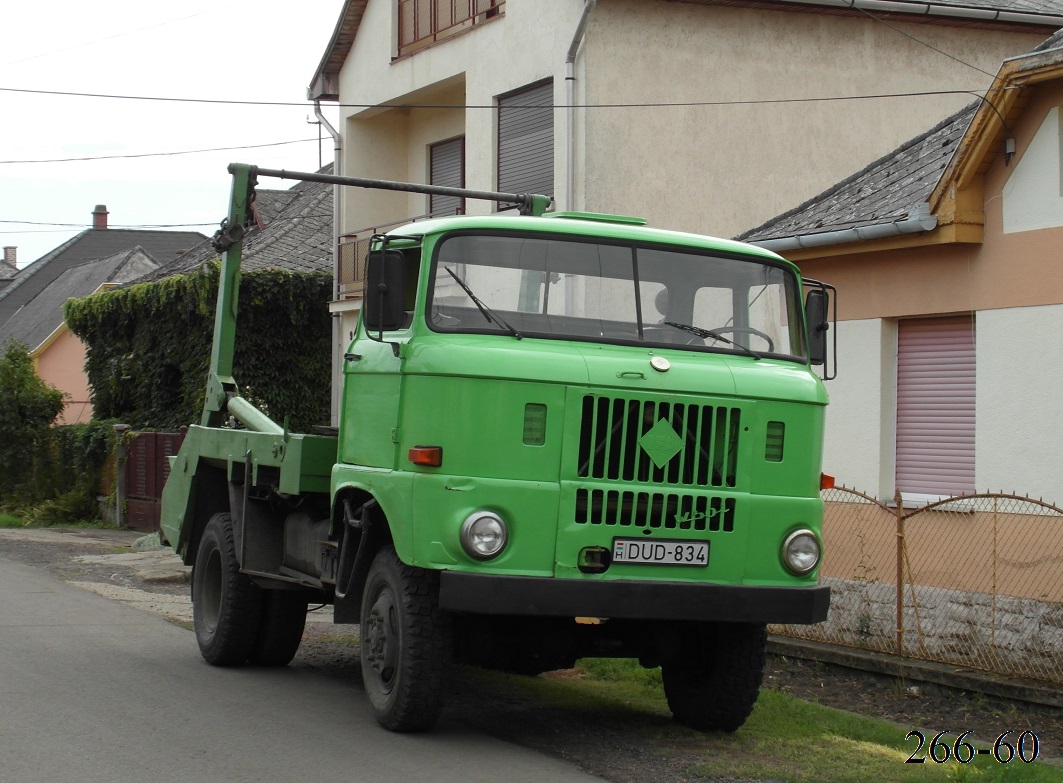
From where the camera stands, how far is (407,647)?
7.24m

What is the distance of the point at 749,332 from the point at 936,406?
186 inches

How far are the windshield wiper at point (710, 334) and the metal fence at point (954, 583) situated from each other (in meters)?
2.87

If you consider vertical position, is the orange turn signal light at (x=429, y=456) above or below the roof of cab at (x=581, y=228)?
below

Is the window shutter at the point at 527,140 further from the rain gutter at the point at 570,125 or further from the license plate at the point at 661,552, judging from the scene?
the license plate at the point at 661,552

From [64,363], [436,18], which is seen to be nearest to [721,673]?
[436,18]

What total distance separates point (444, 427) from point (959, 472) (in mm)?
6317

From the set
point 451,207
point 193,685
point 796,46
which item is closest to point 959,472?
point 193,685

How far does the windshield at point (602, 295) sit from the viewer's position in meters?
7.53

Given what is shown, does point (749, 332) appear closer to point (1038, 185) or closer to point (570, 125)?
point (1038, 185)

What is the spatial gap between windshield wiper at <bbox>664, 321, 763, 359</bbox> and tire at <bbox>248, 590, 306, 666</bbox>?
3.63 m

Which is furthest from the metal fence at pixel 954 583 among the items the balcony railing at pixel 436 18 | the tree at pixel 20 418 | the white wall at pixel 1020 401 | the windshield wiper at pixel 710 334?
the tree at pixel 20 418

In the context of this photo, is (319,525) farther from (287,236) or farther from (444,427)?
(287,236)

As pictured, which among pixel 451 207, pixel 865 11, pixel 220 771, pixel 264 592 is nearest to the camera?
pixel 220 771

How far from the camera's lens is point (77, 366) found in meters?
46.7
